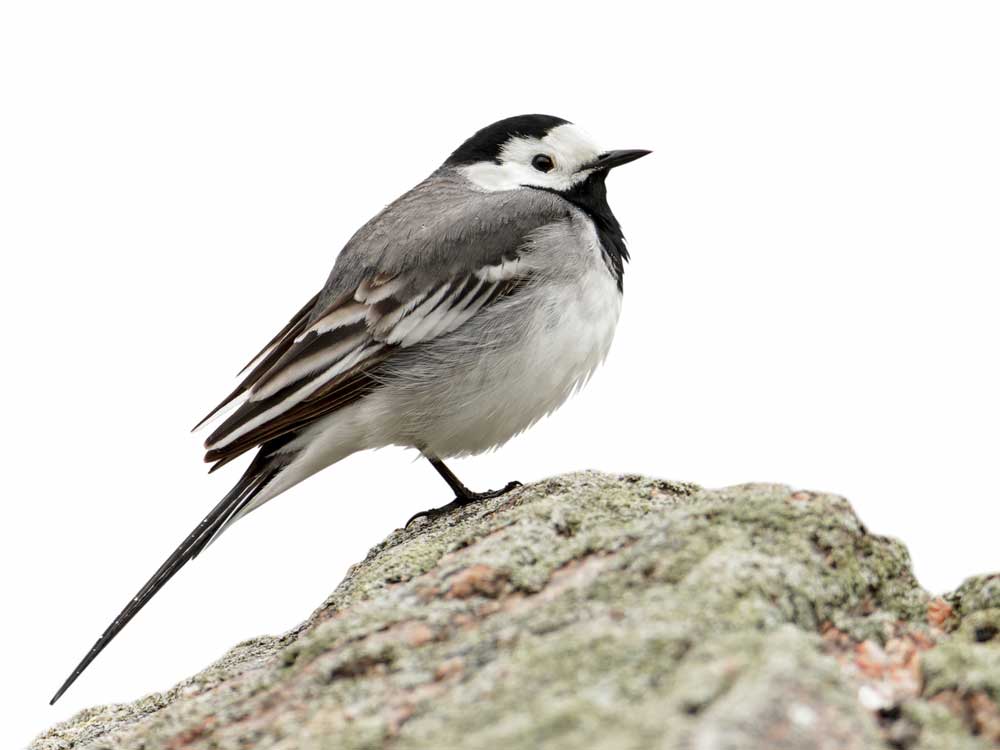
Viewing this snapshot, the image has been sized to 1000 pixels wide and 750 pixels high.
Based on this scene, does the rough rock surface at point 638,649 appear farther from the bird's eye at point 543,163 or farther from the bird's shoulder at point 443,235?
the bird's eye at point 543,163

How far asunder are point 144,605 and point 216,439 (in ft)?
3.49

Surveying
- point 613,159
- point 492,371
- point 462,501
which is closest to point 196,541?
point 462,501

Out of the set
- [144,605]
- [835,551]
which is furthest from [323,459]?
[835,551]

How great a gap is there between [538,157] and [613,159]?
20.9 inches

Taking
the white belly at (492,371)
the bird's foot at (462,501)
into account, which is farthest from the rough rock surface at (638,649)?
the white belly at (492,371)

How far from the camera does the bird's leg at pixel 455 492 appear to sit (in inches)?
297

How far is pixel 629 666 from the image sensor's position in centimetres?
364

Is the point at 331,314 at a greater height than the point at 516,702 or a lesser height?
greater

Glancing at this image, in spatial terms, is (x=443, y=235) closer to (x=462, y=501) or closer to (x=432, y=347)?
(x=432, y=347)

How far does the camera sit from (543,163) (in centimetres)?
888

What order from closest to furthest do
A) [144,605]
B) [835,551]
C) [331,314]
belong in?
1. [835,551]
2. [144,605]
3. [331,314]

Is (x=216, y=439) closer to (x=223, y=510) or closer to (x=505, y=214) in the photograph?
(x=223, y=510)

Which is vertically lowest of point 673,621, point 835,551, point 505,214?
point 673,621

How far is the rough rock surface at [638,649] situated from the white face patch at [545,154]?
12.0 ft
